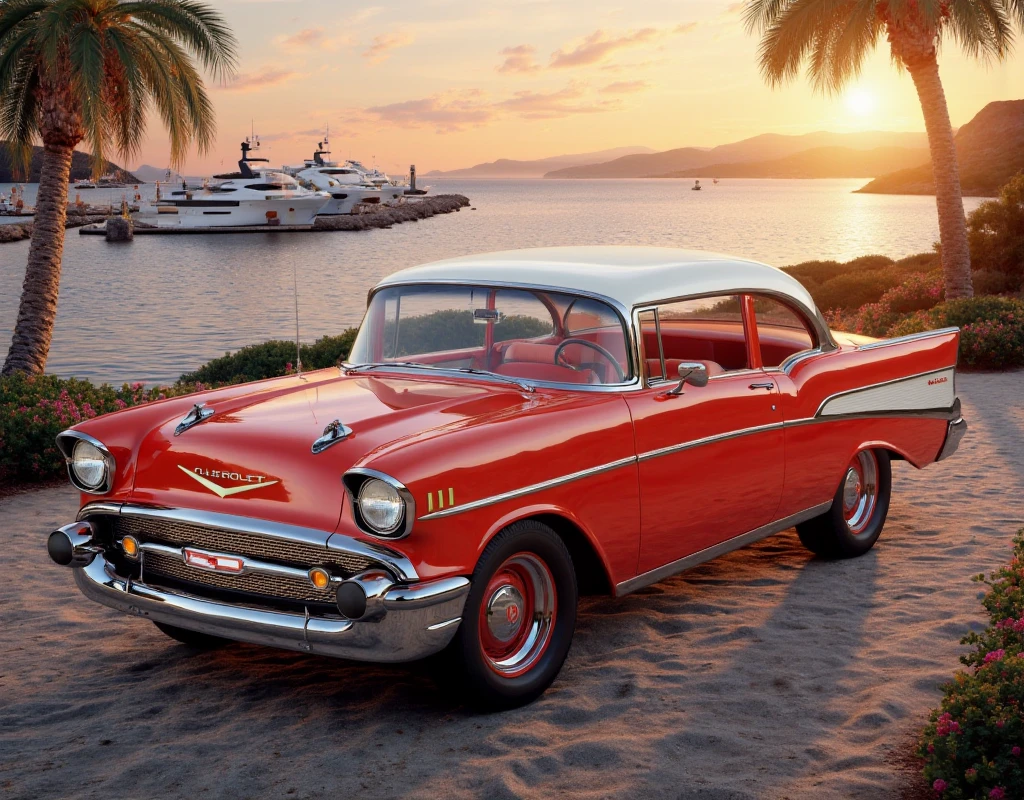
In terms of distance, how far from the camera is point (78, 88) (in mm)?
14164

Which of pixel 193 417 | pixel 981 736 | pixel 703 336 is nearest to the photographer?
pixel 981 736

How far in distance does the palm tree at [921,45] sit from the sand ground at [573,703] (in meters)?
13.4

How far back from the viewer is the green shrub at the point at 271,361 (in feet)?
43.9

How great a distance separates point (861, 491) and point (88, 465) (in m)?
4.36

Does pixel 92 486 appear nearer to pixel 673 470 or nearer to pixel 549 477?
pixel 549 477

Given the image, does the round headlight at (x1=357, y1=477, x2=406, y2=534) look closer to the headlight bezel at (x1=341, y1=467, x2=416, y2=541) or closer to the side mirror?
the headlight bezel at (x1=341, y1=467, x2=416, y2=541)

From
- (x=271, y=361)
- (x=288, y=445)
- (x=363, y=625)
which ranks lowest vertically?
(x=363, y=625)

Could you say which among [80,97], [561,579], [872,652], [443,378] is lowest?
[872,652]

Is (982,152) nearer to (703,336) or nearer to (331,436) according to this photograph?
(703,336)

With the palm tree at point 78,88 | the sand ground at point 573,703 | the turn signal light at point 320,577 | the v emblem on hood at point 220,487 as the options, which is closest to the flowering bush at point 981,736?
the sand ground at point 573,703

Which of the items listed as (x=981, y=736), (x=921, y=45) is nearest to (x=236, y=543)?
(x=981, y=736)

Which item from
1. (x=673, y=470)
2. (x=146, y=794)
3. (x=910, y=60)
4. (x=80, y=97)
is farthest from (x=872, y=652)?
(x=910, y=60)

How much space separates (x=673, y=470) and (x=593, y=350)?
655 millimetres

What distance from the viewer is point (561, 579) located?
4453mm
